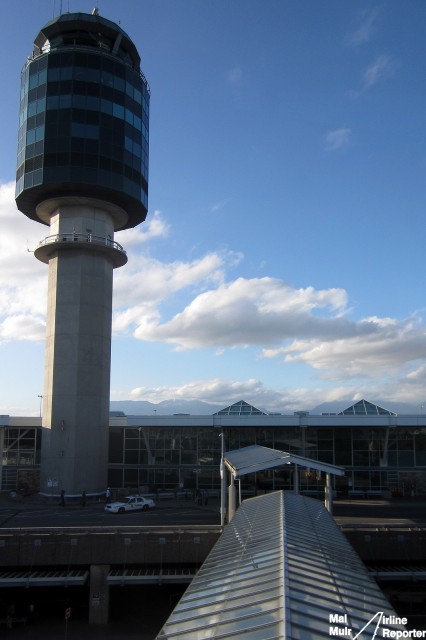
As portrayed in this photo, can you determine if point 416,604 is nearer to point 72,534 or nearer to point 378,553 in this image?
point 378,553

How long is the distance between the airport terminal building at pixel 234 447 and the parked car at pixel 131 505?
8302 mm

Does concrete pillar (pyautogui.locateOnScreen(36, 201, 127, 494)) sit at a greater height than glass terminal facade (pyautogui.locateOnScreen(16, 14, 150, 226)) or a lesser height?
lesser

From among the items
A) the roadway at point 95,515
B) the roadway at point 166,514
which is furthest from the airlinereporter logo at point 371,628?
the roadway at point 95,515

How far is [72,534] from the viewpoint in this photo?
2655cm

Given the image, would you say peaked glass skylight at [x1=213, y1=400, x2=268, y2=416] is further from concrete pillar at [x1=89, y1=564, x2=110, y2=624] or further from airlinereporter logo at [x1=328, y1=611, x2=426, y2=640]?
airlinereporter logo at [x1=328, y1=611, x2=426, y2=640]

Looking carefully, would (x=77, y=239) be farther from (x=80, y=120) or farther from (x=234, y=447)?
(x=234, y=447)

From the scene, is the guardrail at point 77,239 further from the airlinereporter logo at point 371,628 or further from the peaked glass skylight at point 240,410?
the airlinereporter logo at point 371,628

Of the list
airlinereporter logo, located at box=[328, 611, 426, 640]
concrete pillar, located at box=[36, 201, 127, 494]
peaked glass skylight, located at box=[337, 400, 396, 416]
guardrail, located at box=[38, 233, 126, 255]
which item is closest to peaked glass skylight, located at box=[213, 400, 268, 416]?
peaked glass skylight, located at box=[337, 400, 396, 416]

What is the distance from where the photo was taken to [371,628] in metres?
8.68

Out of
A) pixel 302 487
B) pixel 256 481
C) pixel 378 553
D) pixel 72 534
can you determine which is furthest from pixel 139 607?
pixel 302 487

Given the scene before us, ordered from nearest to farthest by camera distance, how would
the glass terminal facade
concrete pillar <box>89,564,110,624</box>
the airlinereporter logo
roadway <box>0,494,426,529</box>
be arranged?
the airlinereporter logo, concrete pillar <box>89,564,110,624</box>, roadway <box>0,494,426,529</box>, the glass terminal facade

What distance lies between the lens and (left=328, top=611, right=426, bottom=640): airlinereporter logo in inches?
324

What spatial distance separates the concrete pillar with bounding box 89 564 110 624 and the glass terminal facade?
31593 mm

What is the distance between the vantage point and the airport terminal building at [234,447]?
165ft
